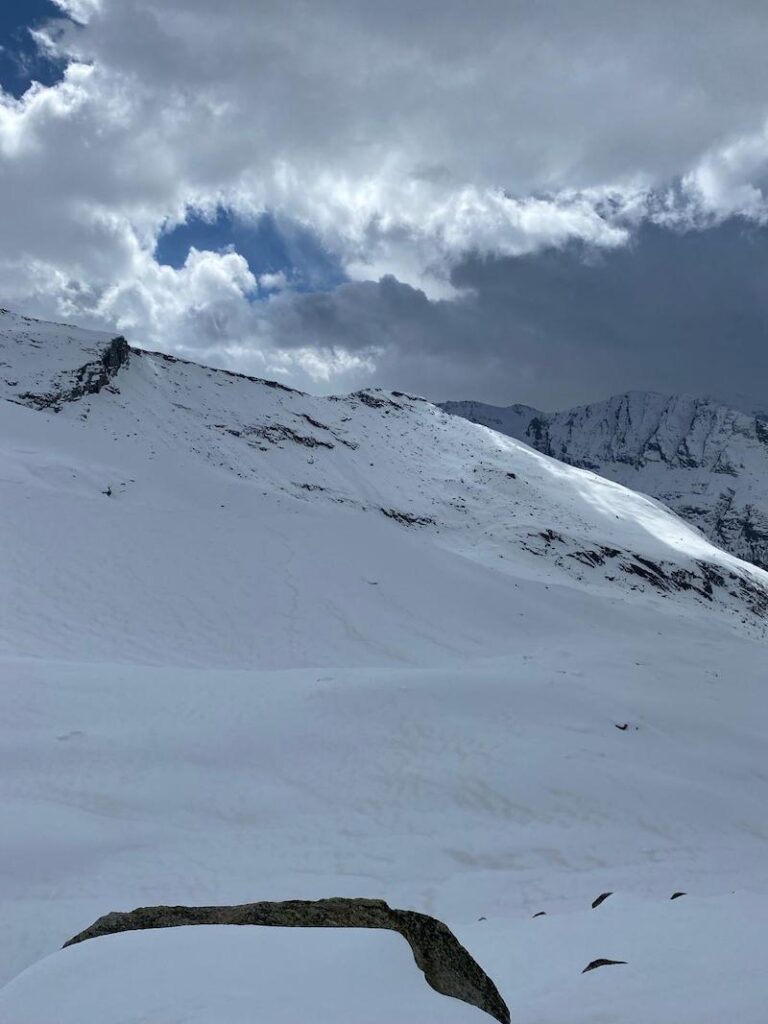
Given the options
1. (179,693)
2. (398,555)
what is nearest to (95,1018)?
(179,693)

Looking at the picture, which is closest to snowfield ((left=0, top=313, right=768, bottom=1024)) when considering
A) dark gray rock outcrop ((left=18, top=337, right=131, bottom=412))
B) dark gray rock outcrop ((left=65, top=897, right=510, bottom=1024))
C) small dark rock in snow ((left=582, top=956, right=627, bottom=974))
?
small dark rock in snow ((left=582, top=956, right=627, bottom=974))

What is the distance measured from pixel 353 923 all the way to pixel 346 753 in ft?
29.6

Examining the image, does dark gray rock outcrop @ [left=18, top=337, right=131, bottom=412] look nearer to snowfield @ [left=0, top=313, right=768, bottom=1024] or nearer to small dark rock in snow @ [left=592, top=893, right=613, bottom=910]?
snowfield @ [left=0, top=313, right=768, bottom=1024]

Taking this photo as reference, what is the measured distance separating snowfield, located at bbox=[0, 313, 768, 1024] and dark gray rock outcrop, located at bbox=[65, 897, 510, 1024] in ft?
1.40

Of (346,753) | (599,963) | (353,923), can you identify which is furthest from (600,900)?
(346,753)

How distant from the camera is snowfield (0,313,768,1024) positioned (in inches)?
230

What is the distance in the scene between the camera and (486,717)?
1673 cm

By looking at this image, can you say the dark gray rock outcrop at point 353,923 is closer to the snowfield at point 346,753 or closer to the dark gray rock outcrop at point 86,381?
the snowfield at point 346,753

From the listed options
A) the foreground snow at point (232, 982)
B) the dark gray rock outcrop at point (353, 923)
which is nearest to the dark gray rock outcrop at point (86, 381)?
the dark gray rock outcrop at point (353, 923)

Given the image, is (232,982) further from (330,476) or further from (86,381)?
(86,381)

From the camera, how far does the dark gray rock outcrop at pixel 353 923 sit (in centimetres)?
530

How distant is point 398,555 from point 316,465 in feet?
67.1

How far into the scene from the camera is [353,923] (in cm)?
571

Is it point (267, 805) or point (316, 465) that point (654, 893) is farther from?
point (316, 465)
